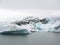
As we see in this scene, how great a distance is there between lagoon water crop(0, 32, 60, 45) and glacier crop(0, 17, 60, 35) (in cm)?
5

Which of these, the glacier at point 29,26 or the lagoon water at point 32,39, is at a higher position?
the glacier at point 29,26

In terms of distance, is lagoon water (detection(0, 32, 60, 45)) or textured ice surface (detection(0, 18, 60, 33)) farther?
textured ice surface (detection(0, 18, 60, 33))

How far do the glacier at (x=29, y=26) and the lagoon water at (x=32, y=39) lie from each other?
5cm

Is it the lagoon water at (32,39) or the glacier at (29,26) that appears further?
the glacier at (29,26)

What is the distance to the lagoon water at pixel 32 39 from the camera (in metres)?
1.15

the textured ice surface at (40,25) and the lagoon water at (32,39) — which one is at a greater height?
the textured ice surface at (40,25)

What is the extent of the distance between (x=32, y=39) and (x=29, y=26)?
0.24 meters

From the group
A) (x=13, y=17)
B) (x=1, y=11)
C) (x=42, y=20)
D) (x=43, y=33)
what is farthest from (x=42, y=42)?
(x=1, y=11)

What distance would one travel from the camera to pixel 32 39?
1240 mm

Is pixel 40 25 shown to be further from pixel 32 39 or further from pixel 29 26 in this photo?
pixel 32 39

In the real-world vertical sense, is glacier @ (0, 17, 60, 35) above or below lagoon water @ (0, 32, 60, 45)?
above

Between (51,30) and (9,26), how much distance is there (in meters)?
0.35

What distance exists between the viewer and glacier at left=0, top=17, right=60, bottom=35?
1347 millimetres

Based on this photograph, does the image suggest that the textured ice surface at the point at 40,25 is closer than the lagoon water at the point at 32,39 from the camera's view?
No
